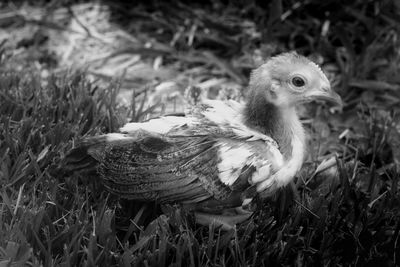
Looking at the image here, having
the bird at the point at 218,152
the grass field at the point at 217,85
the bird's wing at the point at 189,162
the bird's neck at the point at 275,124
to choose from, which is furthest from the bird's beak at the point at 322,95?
the grass field at the point at 217,85

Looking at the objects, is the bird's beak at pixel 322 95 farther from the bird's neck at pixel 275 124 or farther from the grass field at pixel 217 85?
the grass field at pixel 217 85

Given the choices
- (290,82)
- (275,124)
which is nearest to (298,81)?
(290,82)

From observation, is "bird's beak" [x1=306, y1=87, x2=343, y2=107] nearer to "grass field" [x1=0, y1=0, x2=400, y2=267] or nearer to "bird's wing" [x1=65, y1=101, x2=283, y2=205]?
"bird's wing" [x1=65, y1=101, x2=283, y2=205]

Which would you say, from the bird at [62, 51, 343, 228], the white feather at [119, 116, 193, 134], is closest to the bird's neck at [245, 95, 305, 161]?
the bird at [62, 51, 343, 228]

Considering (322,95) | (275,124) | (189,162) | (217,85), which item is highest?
(322,95)

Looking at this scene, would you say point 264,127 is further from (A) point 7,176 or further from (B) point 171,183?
(A) point 7,176

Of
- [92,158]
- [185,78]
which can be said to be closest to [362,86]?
[185,78]

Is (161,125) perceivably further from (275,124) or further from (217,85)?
(217,85)
